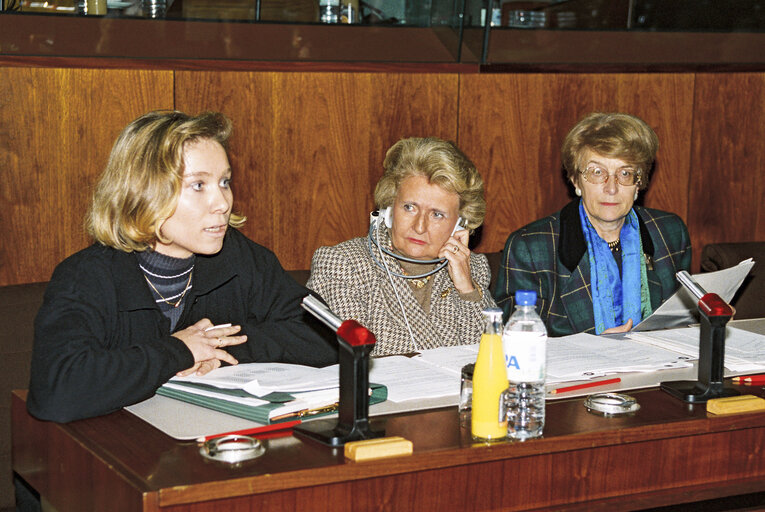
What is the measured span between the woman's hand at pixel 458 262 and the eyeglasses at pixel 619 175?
558mm

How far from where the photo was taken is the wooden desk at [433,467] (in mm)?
1517

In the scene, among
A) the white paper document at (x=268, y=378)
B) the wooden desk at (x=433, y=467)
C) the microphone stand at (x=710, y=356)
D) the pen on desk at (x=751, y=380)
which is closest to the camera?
the wooden desk at (x=433, y=467)

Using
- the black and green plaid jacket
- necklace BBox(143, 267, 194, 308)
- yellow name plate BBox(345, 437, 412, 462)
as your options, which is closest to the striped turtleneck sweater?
necklace BBox(143, 267, 194, 308)

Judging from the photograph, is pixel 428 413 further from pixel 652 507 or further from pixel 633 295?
pixel 633 295

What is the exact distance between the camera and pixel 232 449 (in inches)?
62.1

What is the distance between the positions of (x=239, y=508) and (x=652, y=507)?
802 mm

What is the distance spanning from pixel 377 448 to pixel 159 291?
A: 0.91 meters

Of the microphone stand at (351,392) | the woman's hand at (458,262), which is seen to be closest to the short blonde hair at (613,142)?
the woman's hand at (458,262)

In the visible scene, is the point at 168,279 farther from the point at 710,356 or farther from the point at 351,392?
the point at 710,356

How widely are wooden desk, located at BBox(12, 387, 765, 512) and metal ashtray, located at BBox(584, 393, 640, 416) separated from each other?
22mm

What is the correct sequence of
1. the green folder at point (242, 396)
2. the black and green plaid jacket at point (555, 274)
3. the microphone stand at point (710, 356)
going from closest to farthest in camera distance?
the green folder at point (242, 396) → the microphone stand at point (710, 356) → the black and green plaid jacket at point (555, 274)

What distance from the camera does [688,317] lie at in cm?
275

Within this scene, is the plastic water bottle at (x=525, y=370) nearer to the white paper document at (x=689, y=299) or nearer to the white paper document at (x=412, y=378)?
the white paper document at (x=412, y=378)

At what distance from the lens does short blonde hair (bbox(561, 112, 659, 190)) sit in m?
3.20
